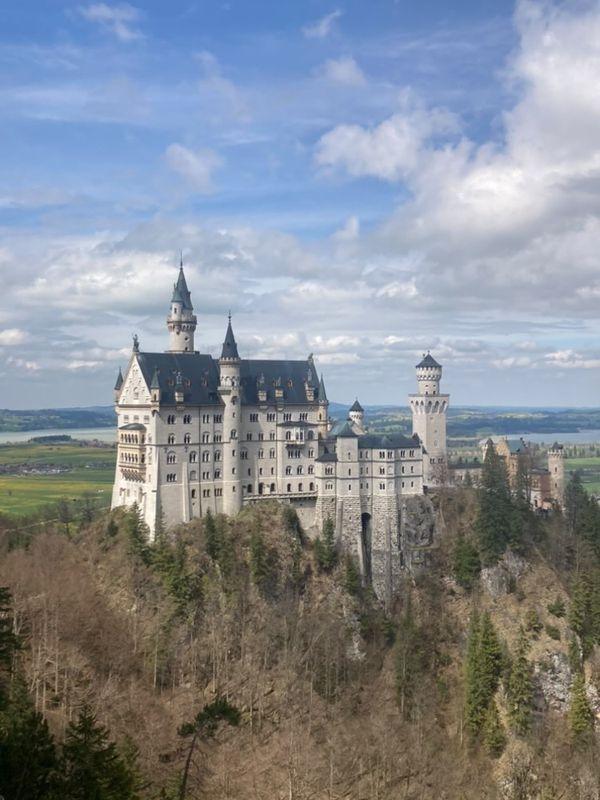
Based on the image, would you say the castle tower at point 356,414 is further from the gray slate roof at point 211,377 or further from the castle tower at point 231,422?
the castle tower at point 231,422

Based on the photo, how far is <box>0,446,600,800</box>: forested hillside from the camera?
58844 mm

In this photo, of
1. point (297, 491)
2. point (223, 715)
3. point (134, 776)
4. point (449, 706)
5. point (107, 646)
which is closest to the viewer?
point (134, 776)

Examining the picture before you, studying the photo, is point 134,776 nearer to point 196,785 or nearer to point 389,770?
point 196,785

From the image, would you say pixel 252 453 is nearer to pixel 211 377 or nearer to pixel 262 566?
pixel 211 377

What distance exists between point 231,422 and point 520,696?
43064 millimetres

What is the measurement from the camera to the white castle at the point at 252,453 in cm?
9556

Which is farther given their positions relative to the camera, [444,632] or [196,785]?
[444,632]

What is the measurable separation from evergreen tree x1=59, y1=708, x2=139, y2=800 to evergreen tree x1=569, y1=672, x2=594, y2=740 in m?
55.1

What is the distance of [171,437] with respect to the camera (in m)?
95.4

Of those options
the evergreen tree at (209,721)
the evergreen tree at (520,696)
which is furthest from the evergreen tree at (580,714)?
the evergreen tree at (209,721)

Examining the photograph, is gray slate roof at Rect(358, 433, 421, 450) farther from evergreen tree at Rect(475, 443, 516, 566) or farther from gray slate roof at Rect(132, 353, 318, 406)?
evergreen tree at Rect(475, 443, 516, 566)

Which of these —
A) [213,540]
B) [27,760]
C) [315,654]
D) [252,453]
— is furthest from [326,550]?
[27,760]

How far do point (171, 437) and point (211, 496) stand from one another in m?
8.49

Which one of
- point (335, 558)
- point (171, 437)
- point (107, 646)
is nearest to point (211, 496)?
point (171, 437)
